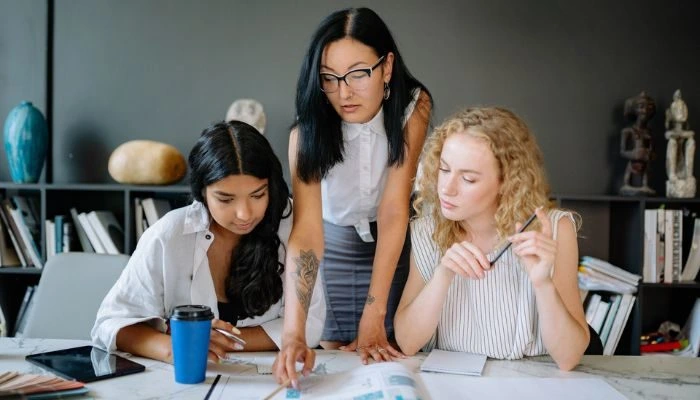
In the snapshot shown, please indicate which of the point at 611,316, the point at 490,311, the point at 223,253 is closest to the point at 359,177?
the point at 223,253

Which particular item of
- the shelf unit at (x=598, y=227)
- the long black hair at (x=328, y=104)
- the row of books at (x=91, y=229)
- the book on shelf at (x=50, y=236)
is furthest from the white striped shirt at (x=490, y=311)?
the book on shelf at (x=50, y=236)

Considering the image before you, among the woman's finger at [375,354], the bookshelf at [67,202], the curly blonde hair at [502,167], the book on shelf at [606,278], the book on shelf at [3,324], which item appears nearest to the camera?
the woman's finger at [375,354]

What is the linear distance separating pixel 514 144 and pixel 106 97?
2500mm

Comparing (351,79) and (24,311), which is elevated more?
(351,79)

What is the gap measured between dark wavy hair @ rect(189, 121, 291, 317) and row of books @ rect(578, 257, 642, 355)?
70.8 inches

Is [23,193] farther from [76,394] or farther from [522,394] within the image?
[522,394]

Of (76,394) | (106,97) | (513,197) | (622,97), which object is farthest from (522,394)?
(106,97)

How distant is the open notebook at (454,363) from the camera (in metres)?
1.24

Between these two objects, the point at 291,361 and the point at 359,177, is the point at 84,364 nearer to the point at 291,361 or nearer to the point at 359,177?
the point at 291,361

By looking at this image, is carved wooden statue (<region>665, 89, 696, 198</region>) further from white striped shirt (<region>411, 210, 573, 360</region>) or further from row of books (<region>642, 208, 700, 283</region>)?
white striped shirt (<region>411, 210, 573, 360</region>)

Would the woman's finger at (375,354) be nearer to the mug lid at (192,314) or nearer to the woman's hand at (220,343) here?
the woman's hand at (220,343)

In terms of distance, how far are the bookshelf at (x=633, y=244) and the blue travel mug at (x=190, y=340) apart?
7.18 feet

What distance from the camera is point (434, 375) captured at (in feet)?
4.00

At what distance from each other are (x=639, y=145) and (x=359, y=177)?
1.73 m
